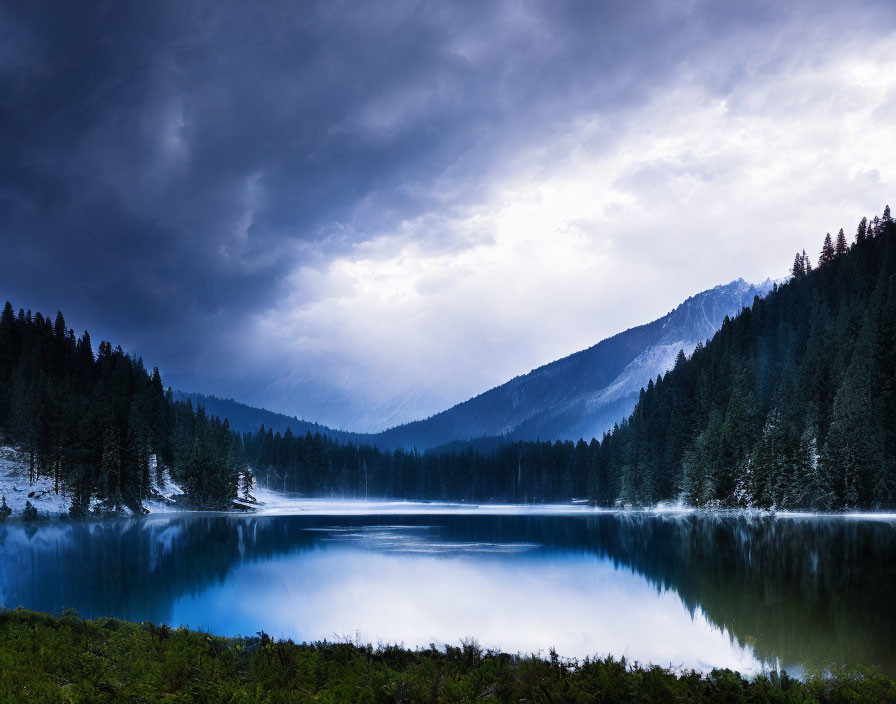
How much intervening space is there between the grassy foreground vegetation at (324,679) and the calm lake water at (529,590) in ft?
21.7

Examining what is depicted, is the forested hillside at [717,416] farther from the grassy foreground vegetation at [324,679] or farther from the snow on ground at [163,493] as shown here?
the grassy foreground vegetation at [324,679]

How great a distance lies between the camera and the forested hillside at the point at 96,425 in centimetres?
10381

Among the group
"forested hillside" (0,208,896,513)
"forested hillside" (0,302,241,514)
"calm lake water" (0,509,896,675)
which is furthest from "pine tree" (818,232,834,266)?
"forested hillside" (0,302,241,514)

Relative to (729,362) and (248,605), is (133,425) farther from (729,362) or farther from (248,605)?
(729,362)

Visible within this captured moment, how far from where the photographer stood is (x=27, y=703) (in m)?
12.1

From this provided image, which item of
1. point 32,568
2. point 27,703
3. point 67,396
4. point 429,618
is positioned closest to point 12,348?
point 67,396

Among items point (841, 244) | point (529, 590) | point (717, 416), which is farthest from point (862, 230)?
point (529, 590)

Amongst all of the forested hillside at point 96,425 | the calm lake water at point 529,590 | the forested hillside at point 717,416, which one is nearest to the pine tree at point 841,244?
the forested hillside at point 717,416

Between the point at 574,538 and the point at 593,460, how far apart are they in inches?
4098

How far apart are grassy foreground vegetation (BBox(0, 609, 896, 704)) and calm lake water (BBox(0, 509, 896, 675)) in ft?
21.7

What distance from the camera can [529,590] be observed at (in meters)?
38.1

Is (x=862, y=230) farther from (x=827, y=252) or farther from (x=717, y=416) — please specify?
(x=717, y=416)

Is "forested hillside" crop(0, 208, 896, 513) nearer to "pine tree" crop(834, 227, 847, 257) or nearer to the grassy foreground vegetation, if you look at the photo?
"pine tree" crop(834, 227, 847, 257)

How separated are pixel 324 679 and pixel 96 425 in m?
106
